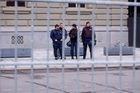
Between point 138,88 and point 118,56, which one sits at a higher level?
point 118,56

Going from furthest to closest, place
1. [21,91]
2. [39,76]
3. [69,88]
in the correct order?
[39,76] → [69,88] → [21,91]

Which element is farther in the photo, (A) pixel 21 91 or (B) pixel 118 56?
(A) pixel 21 91

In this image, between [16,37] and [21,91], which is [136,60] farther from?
[21,91]

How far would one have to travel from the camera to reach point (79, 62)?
A: 3744mm

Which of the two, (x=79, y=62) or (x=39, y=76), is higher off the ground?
(x=79, y=62)

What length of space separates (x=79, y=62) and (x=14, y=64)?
→ 70cm

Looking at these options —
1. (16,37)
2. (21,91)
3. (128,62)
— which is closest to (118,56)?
(128,62)

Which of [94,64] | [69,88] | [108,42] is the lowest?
[69,88]

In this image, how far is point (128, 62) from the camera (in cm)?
393

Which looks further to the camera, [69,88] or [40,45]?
[69,88]

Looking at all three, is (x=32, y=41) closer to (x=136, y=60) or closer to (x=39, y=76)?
(x=136, y=60)

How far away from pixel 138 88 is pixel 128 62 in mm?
2441

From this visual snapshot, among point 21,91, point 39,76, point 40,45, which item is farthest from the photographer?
point 39,76

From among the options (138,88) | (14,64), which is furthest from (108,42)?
(138,88)
